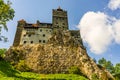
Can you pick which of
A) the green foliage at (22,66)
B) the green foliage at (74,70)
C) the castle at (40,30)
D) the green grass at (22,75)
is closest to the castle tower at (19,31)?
the castle at (40,30)

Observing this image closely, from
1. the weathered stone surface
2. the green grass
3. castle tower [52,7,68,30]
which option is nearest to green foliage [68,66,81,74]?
the weathered stone surface

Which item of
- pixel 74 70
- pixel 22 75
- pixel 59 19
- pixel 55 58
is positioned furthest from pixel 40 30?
pixel 22 75

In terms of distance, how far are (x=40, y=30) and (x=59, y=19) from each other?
12.8 m

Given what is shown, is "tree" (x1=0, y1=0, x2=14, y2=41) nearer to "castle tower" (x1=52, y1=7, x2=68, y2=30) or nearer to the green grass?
the green grass

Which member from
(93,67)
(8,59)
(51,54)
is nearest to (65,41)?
(51,54)

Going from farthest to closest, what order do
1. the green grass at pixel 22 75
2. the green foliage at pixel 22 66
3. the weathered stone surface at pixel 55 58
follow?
the weathered stone surface at pixel 55 58, the green foliage at pixel 22 66, the green grass at pixel 22 75

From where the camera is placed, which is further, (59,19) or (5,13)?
(59,19)

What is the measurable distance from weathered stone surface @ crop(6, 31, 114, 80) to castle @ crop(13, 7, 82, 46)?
2451cm

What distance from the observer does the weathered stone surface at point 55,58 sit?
235ft

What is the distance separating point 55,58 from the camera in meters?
75.6

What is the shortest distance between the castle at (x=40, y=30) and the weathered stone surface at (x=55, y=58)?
24.5 metres

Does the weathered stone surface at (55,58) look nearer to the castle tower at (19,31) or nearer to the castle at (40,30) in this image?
the castle at (40,30)

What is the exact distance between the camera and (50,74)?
6888 centimetres

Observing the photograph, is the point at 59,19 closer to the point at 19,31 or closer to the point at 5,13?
the point at 19,31
